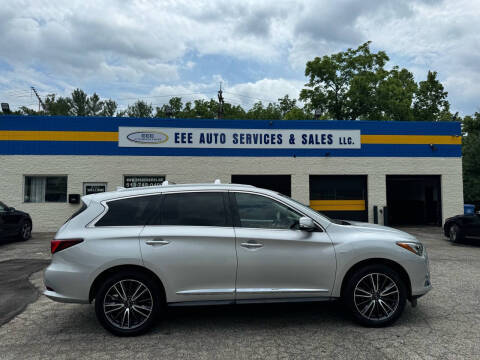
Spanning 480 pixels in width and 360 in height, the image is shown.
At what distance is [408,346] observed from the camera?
3.53m

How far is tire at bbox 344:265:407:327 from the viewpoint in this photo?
4.03 m

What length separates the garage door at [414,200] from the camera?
56.9 feet

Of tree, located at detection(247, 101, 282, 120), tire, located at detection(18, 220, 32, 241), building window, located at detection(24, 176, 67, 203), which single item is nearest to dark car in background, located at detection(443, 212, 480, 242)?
tire, located at detection(18, 220, 32, 241)

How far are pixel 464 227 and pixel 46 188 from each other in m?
16.6

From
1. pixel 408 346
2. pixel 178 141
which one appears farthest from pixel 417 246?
pixel 178 141

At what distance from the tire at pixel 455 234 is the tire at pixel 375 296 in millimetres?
8676

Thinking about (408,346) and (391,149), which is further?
(391,149)

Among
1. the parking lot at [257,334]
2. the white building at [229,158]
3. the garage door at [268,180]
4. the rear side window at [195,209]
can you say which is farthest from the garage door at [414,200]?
the rear side window at [195,209]

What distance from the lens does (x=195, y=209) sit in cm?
414

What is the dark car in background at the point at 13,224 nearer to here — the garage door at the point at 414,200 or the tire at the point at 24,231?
the tire at the point at 24,231

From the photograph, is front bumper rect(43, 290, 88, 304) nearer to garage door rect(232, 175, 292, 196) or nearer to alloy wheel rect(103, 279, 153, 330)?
alloy wheel rect(103, 279, 153, 330)

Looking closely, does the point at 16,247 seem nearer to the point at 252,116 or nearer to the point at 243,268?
the point at 243,268

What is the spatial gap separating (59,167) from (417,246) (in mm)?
14929

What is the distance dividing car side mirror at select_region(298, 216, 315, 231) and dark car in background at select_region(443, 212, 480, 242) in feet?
30.7
